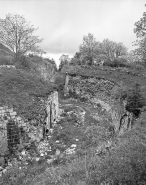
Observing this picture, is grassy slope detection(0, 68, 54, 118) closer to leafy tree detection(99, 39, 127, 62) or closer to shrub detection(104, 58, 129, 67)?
shrub detection(104, 58, 129, 67)

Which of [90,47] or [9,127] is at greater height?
[90,47]

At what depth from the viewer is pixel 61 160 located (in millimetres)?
6383

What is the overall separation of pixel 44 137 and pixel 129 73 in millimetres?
18539

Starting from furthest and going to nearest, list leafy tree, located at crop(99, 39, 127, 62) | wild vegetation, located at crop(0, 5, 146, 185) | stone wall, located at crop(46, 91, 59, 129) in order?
leafy tree, located at crop(99, 39, 127, 62), stone wall, located at crop(46, 91, 59, 129), wild vegetation, located at crop(0, 5, 146, 185)

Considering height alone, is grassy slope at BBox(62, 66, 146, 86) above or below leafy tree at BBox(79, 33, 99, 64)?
below

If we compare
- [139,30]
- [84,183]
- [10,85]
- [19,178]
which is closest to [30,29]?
[10,85]

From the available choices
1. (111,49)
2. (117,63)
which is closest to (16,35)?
(117,63)

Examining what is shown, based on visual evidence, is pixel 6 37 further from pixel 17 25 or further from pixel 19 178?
pixel 19 178

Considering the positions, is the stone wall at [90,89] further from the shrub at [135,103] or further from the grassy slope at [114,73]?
the shrub at [135,103]

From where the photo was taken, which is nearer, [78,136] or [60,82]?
[78,136]

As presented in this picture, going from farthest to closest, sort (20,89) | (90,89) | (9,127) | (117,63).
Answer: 1. (117,63)
2. (90,89)
3. (20,89)
4. (9,127)

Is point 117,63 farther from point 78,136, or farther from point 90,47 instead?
point 78,136

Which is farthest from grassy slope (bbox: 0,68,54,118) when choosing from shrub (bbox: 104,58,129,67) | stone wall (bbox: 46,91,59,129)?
shrub (bbox: 104,58,129,67)

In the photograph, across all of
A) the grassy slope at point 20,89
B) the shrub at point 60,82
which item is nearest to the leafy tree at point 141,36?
the grassy slope at point 20,89
